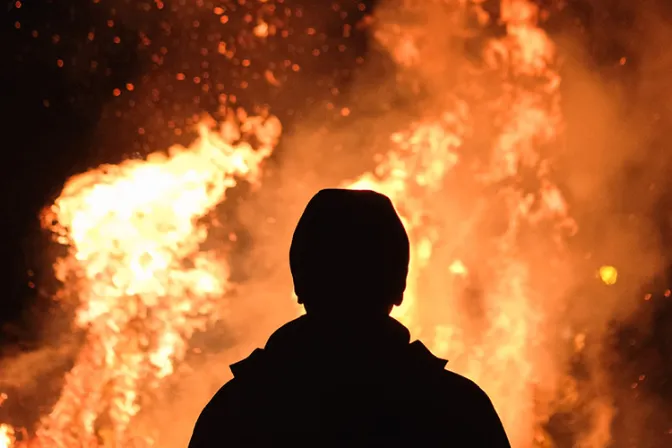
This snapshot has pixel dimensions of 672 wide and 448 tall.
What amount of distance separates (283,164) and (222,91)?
46.2 inches

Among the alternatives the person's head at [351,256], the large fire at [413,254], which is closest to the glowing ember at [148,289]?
the large fire at [413,254]

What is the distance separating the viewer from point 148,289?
334 inches

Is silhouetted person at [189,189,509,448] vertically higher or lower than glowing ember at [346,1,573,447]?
lower

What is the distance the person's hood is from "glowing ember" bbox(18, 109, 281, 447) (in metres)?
6.83

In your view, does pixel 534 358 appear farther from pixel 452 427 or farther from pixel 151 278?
pixel 452 427

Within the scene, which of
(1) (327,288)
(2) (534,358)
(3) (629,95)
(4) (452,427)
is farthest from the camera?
(2) (534,358)

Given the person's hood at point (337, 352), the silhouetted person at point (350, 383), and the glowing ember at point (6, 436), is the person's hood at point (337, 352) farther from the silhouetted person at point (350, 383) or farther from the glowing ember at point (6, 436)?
the glowing ember at point (6, 436)

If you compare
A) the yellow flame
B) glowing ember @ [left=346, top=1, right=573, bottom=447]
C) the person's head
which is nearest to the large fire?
glowing ember @ [left=346, top=1, right=573, bottom=447]

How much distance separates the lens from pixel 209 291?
8523mm

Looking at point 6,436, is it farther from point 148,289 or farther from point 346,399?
point 346,399

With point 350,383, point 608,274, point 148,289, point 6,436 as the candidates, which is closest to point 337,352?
point 350,383

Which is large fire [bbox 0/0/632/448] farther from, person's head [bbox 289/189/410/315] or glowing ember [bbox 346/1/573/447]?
person's head [bbox 289/189/410/315]

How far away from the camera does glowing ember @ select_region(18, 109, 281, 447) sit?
328 inches

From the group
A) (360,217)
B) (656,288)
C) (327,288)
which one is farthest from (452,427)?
(656,288)
